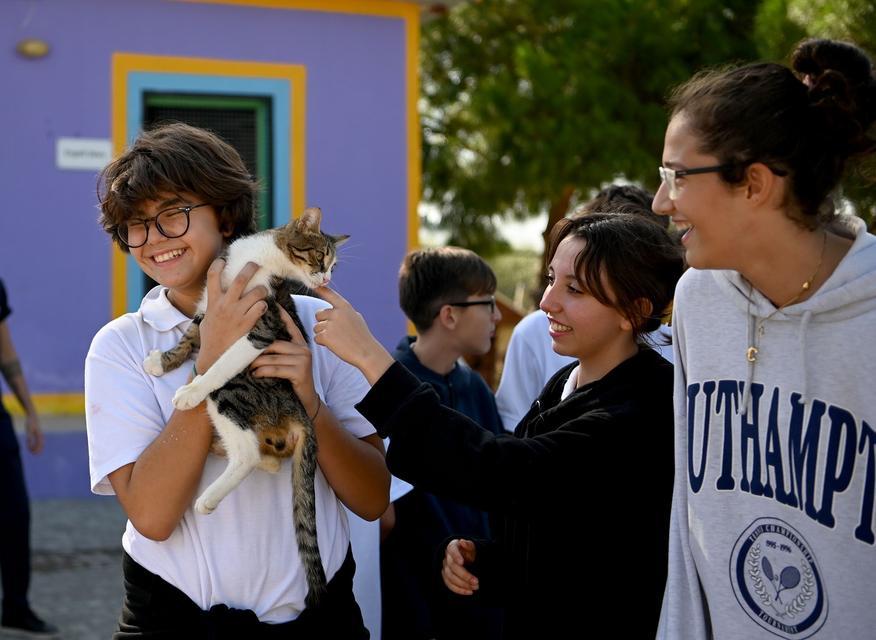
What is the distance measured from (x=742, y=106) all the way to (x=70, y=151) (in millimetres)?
7648

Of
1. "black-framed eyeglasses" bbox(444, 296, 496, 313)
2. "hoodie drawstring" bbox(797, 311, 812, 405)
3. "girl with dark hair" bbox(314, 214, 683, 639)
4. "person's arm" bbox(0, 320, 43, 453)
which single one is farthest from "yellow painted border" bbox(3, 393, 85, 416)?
"hoodie drawstring" bbox(797, 311, 812, 405)

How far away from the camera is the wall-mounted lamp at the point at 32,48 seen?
8.52 m

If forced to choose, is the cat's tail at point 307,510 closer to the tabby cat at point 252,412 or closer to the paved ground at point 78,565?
the tabby cat at point 252,412

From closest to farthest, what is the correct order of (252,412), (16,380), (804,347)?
(804,347)
(252,412)
(16,380)

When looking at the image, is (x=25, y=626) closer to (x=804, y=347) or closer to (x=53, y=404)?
(x=53, y=404)

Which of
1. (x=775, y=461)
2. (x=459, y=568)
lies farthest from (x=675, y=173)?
(x=459, y=568)

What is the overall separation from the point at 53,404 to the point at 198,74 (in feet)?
10.1

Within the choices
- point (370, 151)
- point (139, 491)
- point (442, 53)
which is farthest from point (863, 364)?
point (442, 53)

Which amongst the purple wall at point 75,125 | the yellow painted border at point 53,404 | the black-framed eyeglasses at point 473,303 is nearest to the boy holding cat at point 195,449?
the black-framed eyeglasses at point 473,303

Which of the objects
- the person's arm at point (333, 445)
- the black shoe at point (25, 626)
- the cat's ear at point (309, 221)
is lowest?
the black shoe at point (25, 626)

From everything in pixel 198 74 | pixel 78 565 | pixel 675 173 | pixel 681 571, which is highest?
pixel 198 74

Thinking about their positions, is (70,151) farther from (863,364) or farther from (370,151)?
(863,364)

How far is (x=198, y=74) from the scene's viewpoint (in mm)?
8781

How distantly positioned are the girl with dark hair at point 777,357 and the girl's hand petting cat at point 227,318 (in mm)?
950
